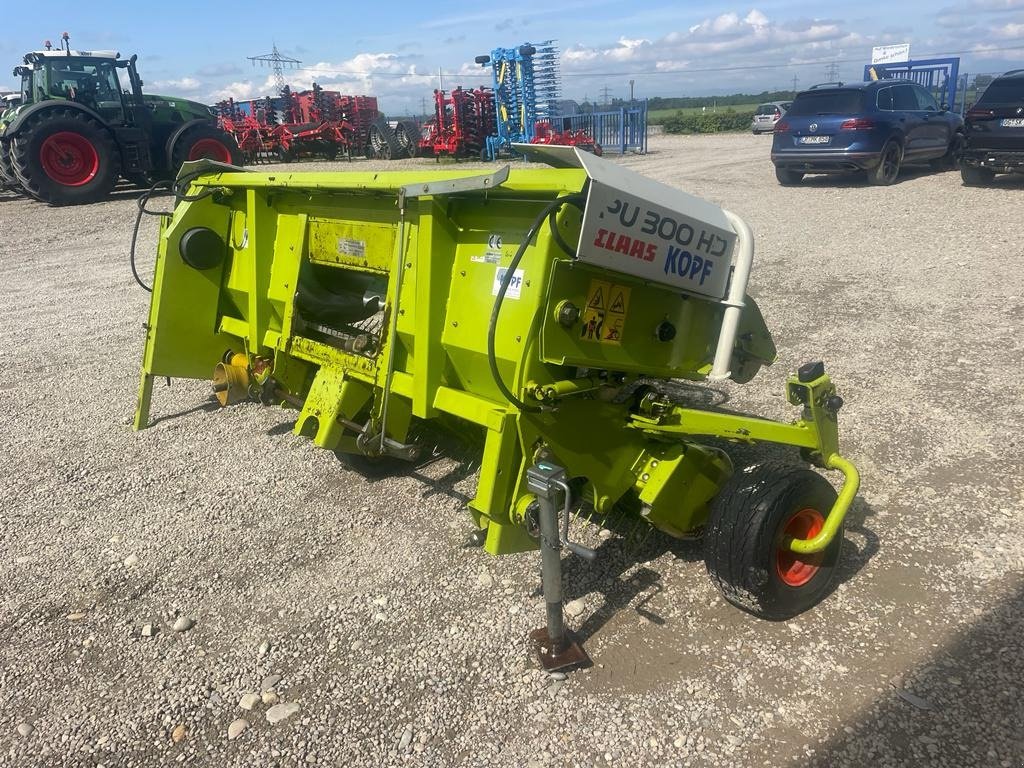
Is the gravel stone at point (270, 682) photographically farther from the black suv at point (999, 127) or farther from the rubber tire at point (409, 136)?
the rubber tire at point (409, 136)

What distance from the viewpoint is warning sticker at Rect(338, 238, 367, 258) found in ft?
11.4

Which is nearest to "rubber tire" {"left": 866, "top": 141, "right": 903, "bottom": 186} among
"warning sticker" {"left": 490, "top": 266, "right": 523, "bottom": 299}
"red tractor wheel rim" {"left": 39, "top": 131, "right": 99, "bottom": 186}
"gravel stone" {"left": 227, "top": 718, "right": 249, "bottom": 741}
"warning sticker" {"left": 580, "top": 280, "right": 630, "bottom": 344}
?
"warning sticker" {"left": 580, "top": 280, "right": 630, "bottom": 344}

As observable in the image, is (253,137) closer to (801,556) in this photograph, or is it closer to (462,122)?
(462,122)

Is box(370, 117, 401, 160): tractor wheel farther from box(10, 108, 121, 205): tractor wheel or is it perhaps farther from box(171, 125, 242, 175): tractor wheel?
box(10, 108, 121, 205): tractor wheel

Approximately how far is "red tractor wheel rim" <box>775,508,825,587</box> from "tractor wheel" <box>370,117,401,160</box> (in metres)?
22.4

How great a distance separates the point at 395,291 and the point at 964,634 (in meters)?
2.48

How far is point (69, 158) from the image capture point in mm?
13492

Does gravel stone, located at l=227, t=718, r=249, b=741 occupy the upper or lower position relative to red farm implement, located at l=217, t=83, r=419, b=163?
lower

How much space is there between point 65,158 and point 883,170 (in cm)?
1437

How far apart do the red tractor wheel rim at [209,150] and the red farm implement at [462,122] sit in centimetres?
776

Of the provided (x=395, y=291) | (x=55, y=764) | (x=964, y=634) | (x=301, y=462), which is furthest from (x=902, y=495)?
(x=55, y=764)

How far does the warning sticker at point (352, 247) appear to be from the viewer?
348 centimetres

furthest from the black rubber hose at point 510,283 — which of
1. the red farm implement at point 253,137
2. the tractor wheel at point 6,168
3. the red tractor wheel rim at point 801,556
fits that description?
the red farm implement at point 253,137

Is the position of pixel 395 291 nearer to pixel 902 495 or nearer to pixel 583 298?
pixel 583 298
